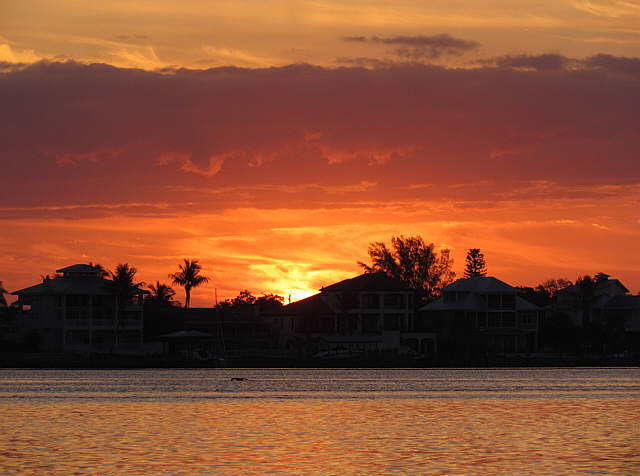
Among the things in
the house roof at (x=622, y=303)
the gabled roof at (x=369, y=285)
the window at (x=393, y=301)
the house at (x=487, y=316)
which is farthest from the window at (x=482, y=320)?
the house roof at (x=622, y=303)

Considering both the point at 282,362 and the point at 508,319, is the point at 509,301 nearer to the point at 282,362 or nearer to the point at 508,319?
the point at 508,319

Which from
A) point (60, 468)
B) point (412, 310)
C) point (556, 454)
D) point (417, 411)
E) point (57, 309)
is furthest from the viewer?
point (412, 310)

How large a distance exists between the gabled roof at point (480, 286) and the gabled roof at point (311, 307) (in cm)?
1607

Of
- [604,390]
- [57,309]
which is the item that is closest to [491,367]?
[604,390]

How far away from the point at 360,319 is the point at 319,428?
97162mm

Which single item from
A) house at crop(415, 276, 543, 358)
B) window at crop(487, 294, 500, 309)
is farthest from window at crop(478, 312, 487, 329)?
window at crop(487, 294, 500, 309)

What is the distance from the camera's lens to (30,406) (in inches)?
2894

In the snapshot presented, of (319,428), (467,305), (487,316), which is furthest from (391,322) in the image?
(319,428)

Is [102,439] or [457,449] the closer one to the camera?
[457,449]

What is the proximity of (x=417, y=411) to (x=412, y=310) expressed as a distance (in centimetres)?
8475

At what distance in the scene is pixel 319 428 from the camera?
187 feet

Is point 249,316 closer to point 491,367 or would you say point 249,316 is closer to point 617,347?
point 491,367

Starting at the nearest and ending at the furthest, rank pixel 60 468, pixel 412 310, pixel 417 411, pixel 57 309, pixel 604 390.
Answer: pixel 60 468 → pixel 417 411 → pixel 604 390 → pixel 57 309 → pixel 412 310

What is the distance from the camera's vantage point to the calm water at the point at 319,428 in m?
41.4
